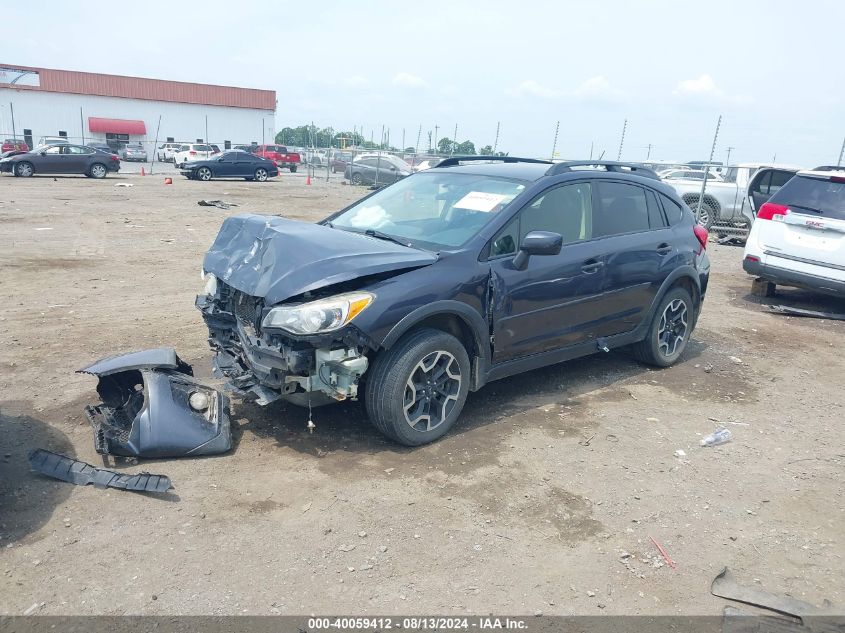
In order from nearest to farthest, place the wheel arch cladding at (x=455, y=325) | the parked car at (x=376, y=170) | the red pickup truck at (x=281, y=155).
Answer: the wheel arch cladding at (x=455, y=325) → the parked car at (x=376, y=170) → the red pickup truck at (x=281, y=155)

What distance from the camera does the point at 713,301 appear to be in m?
9.55

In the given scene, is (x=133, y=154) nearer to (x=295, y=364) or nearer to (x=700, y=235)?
(x=700, y=235)

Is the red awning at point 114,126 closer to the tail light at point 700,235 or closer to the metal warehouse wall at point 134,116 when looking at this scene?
the metal warehouse wall at point 134,116

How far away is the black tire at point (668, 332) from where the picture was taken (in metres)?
6.13

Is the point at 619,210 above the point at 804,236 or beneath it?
above

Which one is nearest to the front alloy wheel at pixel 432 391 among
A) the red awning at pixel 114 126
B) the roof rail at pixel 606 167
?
the roof rail at pixel 606 167

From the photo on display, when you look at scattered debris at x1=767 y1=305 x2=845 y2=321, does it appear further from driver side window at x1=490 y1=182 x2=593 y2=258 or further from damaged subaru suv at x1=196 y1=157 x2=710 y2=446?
driver side window at x1=490 y1=182 x2=593 y2=258

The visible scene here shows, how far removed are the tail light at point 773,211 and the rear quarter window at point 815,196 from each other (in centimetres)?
6

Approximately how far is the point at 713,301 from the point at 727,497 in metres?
6.09

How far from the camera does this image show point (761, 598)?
10.2ft

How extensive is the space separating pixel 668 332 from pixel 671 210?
1.14 metres

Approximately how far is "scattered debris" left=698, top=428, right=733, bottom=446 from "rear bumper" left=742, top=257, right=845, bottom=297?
4.44 m

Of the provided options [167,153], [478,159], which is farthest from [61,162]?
[478,159]

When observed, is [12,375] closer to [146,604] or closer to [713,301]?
[146,604]
